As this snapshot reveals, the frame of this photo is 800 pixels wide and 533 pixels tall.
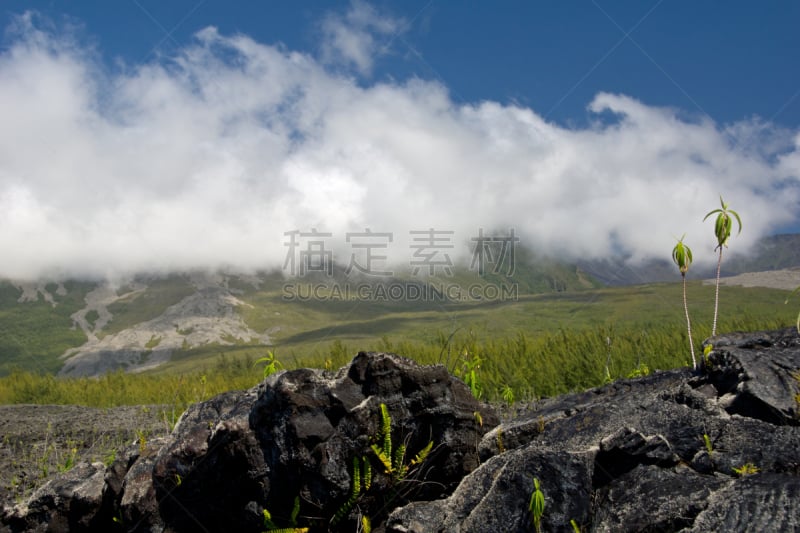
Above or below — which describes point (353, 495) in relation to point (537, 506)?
below

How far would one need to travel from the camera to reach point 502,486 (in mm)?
5523

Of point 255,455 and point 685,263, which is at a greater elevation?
point 685,263

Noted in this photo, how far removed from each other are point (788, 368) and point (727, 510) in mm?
3056

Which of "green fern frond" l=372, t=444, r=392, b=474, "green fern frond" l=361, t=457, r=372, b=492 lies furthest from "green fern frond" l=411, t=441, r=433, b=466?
"green fern frond" l=361, t=457, r=372, b=492

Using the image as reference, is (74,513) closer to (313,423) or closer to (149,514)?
(149,514)

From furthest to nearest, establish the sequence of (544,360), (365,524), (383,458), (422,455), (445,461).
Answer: (544,360), (445,461), (422,455), (383,458), (365,524)

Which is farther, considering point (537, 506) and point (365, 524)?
point (365, 524)

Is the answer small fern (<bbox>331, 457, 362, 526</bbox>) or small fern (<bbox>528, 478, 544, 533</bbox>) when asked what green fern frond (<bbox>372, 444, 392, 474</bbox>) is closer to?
small fern (<bbox>331, 457, 362, 526</bbox>)

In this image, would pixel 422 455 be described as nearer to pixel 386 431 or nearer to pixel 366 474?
pixel 386 431

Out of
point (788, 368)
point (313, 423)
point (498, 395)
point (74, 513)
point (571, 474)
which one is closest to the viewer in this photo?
point (571, 474)

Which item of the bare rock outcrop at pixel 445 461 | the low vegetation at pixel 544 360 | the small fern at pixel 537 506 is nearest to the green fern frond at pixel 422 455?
Answer: the bare rock outcrop at pixel 445 461

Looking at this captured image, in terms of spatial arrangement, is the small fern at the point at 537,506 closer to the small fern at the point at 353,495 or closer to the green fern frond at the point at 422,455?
the green fern frond at the point at 422,455

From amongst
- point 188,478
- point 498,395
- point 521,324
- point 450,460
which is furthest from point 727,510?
point 521,324

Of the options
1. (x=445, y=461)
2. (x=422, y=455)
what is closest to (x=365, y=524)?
(x=422, y=455)
